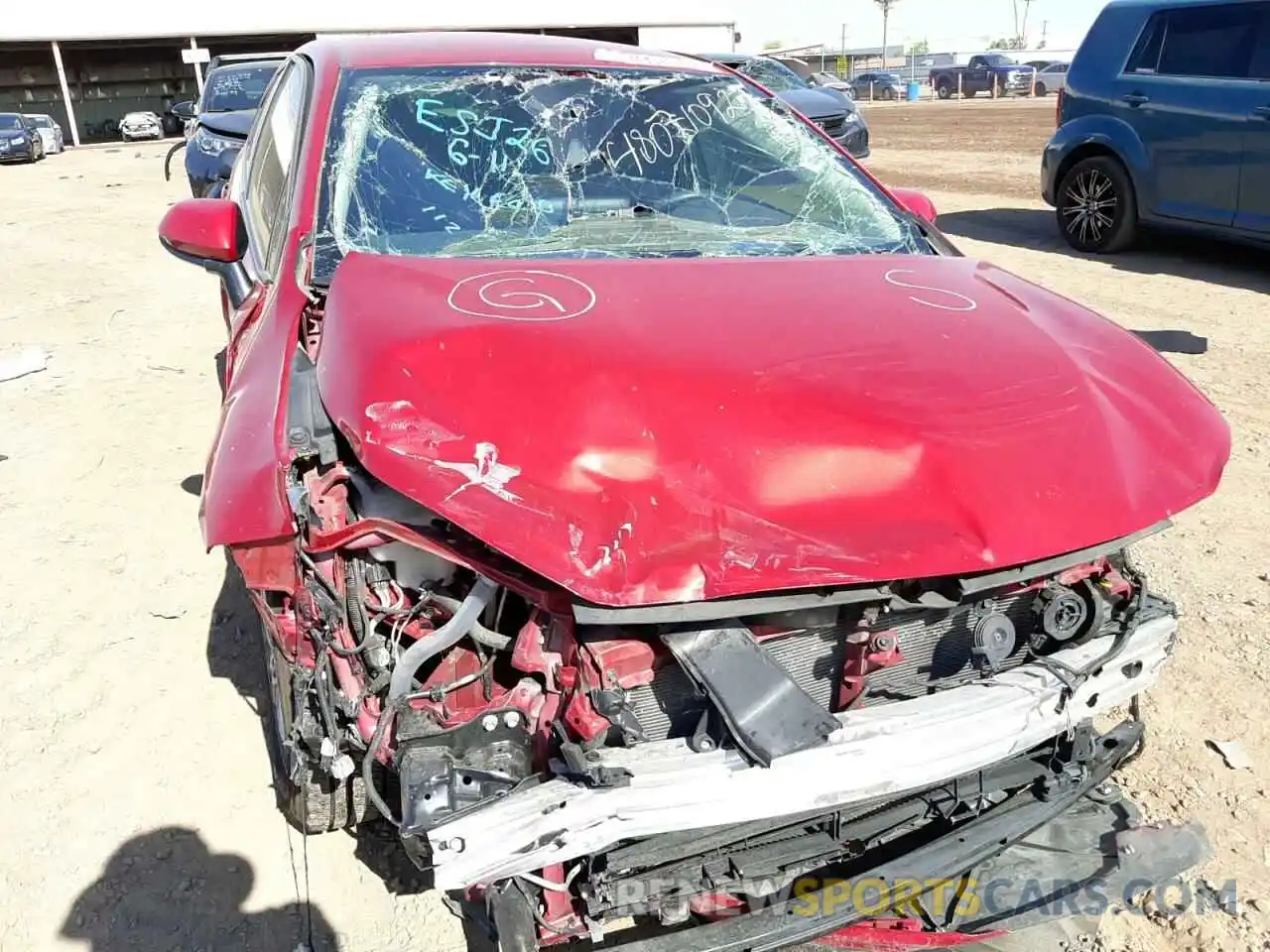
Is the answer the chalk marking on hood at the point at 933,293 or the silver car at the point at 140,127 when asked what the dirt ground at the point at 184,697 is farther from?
the silver car at the point at 140,127

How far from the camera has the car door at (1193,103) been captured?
24.5 ft

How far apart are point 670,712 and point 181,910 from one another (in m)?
1.39

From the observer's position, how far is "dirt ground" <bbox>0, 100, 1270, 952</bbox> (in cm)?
247

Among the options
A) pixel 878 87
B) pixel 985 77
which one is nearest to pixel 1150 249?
pixel 985 77

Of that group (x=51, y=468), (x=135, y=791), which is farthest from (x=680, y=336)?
(x=51, y=468)

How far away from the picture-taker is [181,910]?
247 centimetres

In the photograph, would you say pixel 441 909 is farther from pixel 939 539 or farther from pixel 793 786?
pixel 939 539

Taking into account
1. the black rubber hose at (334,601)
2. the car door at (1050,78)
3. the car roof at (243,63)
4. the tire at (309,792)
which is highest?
A: the car roof at (243,63)

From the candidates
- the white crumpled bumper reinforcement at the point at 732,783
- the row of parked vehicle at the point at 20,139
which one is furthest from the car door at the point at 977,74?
the white crumpled bumper reinforcement at the point at 732,783

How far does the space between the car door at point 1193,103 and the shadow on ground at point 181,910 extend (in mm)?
7895

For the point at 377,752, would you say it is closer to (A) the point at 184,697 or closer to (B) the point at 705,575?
(B) the point at 705,575

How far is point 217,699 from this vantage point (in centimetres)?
325

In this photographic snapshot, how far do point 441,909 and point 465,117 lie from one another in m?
2.22

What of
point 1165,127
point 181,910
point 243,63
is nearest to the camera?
point 181,910
